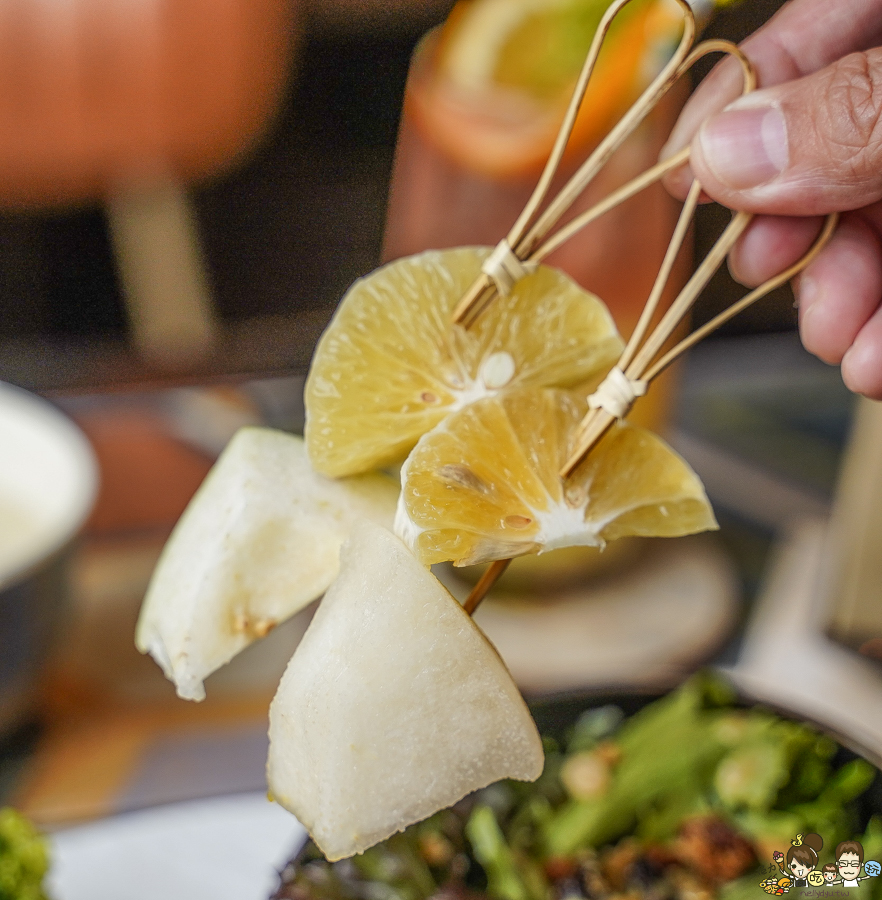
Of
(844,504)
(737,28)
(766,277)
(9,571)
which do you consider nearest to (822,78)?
(766,277)

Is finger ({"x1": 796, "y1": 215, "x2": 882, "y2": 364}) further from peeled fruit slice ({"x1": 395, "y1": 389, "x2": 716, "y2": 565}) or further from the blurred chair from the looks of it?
the blurred chair

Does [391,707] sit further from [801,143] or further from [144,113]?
[144,113]

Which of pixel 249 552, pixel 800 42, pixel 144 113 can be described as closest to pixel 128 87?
pixel 144 113

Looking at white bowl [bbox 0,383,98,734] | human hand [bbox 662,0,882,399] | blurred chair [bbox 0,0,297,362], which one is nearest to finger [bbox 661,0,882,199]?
human hand [bbox 662,0,882,399]

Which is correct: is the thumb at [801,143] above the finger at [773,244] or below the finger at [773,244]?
above

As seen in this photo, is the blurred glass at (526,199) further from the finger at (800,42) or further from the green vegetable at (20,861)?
the green vegetable at (20,861)

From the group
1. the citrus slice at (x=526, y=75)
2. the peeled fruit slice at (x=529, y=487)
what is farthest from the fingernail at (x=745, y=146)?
the citrus slice at (x=526, y=75)

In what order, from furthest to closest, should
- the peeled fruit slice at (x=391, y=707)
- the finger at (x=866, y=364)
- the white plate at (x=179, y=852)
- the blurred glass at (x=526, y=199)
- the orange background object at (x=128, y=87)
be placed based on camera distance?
the orange background object at (x=128, y=87), the blurred glass at (x=526, y=199), the white plate at (x=179, y=852), the finger at (x=866, y=364), the peeled fruit slice at (x=391, y=707)
